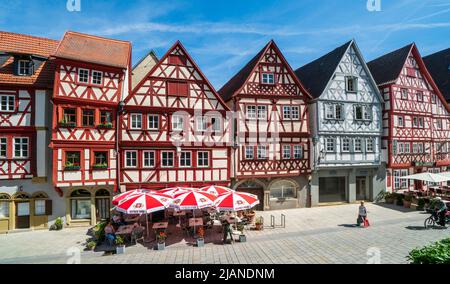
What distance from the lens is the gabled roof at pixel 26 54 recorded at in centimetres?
1515

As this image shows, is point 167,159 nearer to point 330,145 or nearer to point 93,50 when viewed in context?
point 93,50

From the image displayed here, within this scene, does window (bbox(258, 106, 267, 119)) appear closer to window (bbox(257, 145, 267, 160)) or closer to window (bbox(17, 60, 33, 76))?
window (bbox(257, 145, 267, 160))

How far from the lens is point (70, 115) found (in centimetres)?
1534

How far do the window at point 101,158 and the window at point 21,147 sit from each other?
392 centimetres

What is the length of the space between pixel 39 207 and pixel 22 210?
0.95 metres

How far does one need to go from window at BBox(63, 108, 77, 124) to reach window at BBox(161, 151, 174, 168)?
230 inches

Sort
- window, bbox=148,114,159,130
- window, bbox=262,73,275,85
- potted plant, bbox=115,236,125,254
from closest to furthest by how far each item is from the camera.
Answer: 1. potted plant, bbox=115,236,125,254
2. window, bbox=148,114,159,130
3. window, bbox=262,73,275,85

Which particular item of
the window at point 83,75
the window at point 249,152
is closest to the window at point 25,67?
the window at point 83,75

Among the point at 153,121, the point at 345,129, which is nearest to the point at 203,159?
the point at 153,121

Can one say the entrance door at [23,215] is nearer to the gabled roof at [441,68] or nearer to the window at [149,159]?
the window at [149,159]

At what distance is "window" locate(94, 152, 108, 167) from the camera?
51.9 feet

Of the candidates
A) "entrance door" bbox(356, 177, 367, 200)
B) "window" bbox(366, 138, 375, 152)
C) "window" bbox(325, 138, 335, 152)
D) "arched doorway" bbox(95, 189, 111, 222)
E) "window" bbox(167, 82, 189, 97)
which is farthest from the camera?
"entrance door" bbox(356, 177, 367, 200)

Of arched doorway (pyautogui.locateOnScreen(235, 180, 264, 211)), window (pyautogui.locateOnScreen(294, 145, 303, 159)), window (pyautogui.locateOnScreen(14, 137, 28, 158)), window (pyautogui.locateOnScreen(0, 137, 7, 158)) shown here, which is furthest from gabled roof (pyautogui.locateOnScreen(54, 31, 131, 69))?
window (pyautogui.locateOnScreen(294, 145, 303, 159))
